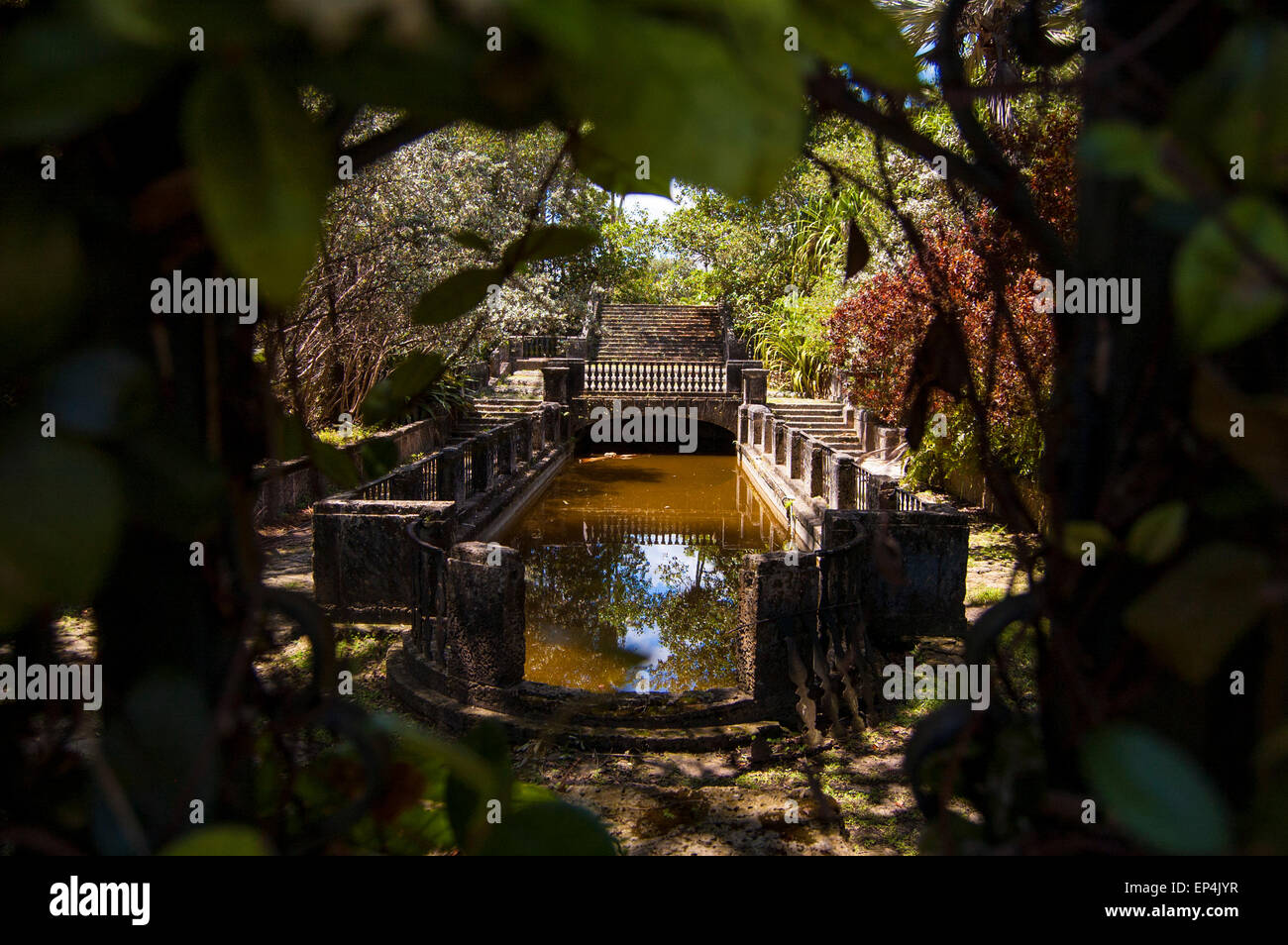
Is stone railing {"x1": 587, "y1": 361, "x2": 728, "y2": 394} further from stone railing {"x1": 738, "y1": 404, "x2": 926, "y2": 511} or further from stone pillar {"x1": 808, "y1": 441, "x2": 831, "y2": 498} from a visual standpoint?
stone pillar {"x1": 808, "y1": 441, "x2": 831, "y2": 498}

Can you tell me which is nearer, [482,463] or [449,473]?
[449,473]

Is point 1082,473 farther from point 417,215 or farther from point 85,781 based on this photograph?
point 417,215

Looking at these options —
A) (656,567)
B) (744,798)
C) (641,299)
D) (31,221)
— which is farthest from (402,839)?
(641,299)

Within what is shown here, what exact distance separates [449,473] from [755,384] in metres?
11.3

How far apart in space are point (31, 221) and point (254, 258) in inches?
7.3

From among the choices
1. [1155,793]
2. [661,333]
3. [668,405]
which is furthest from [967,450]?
[661,333]

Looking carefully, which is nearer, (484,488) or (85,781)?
(85,781)

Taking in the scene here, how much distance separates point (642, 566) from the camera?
1177cm

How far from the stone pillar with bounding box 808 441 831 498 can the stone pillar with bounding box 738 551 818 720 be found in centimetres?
684

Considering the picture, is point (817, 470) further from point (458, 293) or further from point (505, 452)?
point (458, 293)

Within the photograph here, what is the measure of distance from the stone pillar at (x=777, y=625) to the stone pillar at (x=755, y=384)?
1540cm

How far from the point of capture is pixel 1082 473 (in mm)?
760

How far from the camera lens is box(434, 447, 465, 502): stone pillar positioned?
36.1 feet

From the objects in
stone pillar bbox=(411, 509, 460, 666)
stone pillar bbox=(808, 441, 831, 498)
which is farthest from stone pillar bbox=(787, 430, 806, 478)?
stone pillar bbox=(411, 509, 460, 666)
